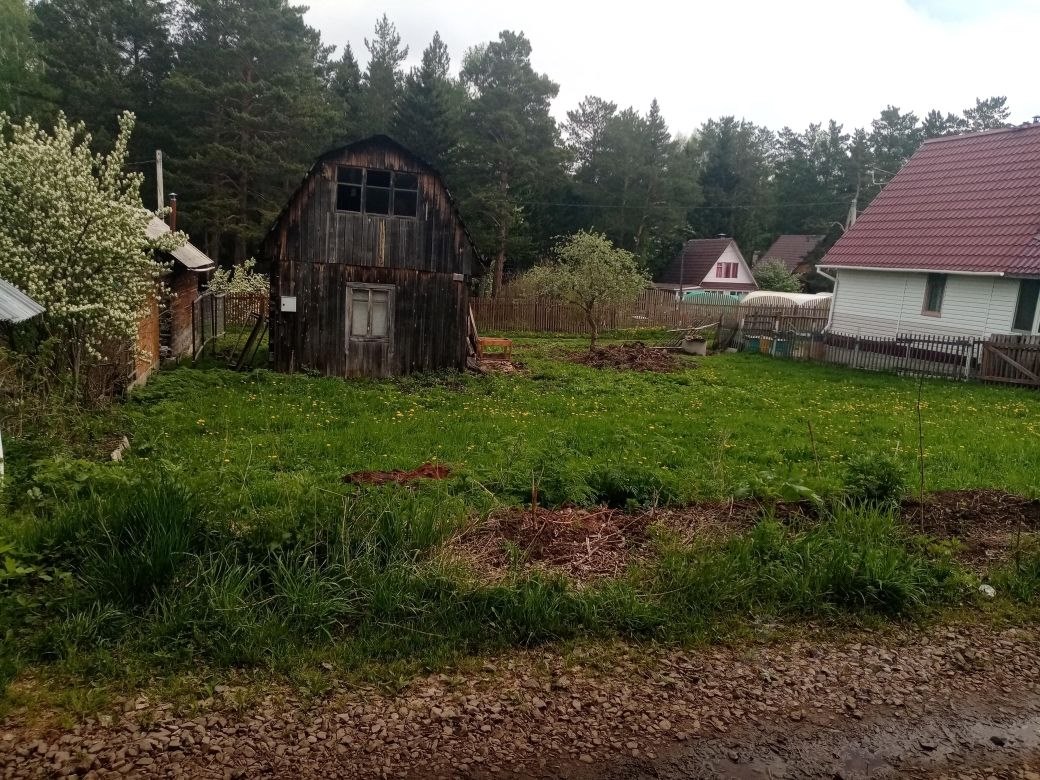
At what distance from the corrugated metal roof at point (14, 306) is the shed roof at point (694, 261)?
4446cm

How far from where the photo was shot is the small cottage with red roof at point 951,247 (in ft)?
64.0

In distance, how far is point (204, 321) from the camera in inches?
938

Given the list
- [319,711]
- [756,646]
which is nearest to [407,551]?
[319,711]

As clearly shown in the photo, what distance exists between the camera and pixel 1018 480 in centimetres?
858

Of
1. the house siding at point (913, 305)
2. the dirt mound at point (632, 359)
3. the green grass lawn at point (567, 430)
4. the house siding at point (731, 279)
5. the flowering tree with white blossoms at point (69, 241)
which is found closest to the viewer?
the green grass lawn at point (567, 430)

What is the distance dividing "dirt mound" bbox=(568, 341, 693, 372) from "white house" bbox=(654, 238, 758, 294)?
83.1ft

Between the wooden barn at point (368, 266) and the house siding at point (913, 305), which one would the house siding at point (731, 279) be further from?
the wooden barn at point (368, 266)

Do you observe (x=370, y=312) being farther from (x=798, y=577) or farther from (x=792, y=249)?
(x=792, y=249)

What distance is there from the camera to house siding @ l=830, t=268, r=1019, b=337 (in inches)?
776

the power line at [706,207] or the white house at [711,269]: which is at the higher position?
the power line at [706,207]

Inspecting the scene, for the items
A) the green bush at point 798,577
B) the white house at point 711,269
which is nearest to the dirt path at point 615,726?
the green bush at point 798,577

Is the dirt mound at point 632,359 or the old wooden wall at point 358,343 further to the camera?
the dirt mound at point 632,359

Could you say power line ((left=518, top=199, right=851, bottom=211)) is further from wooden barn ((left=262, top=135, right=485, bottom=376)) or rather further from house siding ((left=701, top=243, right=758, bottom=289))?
wooden barn ((left=262, top=135, right=485, bottom=376))

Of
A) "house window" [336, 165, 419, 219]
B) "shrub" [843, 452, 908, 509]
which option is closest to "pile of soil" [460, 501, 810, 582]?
"shrub" [843, 452, 908, 509]
